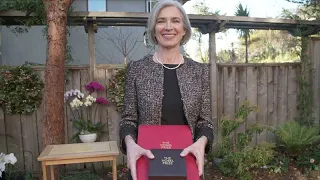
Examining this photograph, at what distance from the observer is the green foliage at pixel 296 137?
3.88 metres

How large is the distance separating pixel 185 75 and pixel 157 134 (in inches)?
12.9

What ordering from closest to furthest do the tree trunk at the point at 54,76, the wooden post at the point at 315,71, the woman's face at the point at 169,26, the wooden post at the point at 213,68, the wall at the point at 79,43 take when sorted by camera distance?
1. the woman's face at the point at 169,26
2. the tree trunk at the point at 54,76
3. the wooden post at the point at 213,68
4. the wooden post at the point at 315,71
5. the wall at the point at 79,43

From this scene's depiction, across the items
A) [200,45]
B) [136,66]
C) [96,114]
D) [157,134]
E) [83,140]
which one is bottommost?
[83,140]

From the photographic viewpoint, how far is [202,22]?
3986mm

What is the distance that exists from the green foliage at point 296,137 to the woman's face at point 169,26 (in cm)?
343

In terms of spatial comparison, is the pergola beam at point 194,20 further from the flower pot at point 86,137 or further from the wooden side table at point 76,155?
the wooden side table at point 76,155

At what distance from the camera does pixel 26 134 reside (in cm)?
367

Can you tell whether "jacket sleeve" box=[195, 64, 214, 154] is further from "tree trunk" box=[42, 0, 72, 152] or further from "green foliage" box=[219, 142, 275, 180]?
"green foliage" box=[219, 142, 275, 180]

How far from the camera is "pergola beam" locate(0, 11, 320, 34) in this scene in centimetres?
354

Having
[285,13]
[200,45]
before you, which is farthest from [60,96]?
[200,45]

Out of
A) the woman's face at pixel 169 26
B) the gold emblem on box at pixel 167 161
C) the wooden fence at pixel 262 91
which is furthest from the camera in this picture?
the wooden fence at pixel 262 91

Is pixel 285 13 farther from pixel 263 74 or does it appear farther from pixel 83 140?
pixel 83 140

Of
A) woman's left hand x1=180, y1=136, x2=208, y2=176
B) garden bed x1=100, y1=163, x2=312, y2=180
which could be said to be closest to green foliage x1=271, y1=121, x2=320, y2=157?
garden bed x1=100, y1=163, x2=312, y2=180

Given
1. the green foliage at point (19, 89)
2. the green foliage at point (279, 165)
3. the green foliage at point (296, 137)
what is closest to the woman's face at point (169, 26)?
the green foliage at point (19, 89)
